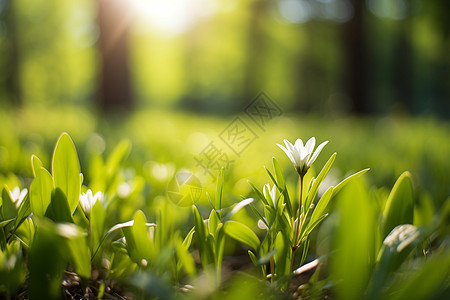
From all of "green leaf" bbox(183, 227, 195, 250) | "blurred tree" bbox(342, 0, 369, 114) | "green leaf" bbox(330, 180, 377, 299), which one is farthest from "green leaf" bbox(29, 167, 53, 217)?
"blurred tree" bbox(342, 0, 369, 114)

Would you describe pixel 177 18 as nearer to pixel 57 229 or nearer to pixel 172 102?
pixel 172 102

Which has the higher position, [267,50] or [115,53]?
[267,50]

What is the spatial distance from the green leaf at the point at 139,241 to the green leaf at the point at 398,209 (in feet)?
1.93

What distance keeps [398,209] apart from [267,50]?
937 inches

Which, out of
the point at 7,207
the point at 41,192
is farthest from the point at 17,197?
the point at 41,192

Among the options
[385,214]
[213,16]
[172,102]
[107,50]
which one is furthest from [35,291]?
[172,102]

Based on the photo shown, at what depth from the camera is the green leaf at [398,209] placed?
0.90 meters

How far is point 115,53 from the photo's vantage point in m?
6.83

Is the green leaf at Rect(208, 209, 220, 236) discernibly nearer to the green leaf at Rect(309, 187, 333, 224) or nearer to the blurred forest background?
the green leaf at Rect(309, 187, 333, 224)

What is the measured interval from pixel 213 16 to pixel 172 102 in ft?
Result: 69.7

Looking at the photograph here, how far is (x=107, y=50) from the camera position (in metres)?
6.67

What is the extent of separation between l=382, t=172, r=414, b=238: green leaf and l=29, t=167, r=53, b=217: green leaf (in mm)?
846

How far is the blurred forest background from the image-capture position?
35.6 ft

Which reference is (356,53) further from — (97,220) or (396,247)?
(97,220)
